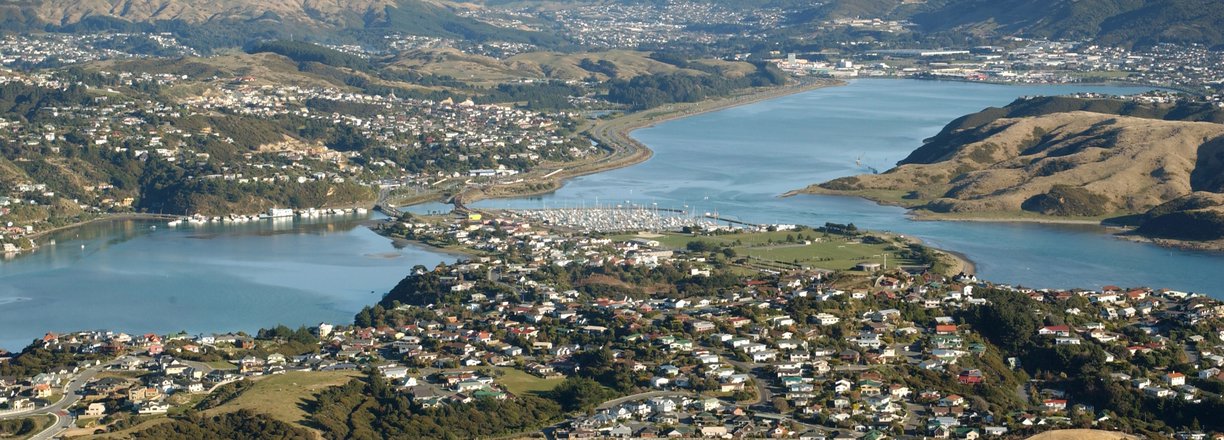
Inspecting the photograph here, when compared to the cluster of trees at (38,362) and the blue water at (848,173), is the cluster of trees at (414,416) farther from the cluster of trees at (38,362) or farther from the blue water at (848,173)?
the blue water at (848,173)

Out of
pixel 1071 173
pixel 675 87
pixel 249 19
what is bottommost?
pixel 675 87

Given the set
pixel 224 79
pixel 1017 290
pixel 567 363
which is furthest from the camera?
pixel 224 79

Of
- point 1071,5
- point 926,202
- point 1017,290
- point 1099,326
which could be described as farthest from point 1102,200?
point 1071,5

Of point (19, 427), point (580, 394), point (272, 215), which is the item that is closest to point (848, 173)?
point (272, 215)

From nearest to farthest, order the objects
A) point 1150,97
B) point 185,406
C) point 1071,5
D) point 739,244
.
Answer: point 185,406 < point 739,244 < point 1150,97 < point 1071,5

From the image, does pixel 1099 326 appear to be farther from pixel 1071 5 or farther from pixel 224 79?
pixel 1071 5

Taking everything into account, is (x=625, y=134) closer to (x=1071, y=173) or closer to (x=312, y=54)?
(x=312, y=54)
